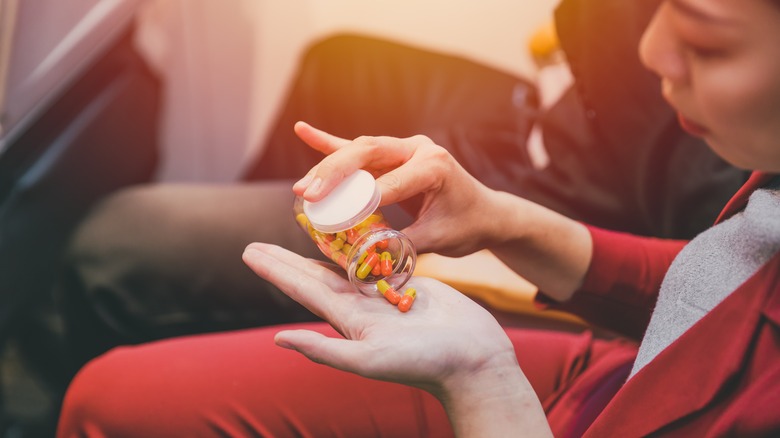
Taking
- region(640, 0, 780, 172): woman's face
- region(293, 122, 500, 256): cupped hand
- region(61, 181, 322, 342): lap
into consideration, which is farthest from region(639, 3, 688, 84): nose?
region(61, 181, 322, 342): lap

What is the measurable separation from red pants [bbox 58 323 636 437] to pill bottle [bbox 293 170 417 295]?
0.10 m

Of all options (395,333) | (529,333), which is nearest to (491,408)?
(395,333)

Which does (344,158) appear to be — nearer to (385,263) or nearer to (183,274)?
(385,263)

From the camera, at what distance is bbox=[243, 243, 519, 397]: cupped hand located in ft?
1.26

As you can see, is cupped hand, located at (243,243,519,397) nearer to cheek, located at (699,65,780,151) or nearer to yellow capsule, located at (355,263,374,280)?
yellow capsule, located at (355,263,374,280)

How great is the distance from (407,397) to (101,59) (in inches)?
26.8

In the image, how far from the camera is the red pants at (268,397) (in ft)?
1.65

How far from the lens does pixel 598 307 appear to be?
1.90 ft

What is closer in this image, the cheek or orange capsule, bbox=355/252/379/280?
the cheek

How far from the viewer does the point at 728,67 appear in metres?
0.32

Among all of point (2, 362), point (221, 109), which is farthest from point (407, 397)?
point (221, 109)

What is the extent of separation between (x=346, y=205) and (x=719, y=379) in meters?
0.23

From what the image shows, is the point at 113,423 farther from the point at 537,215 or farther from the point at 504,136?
the point at 504,136

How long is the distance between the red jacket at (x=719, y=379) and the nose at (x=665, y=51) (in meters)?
0.09
